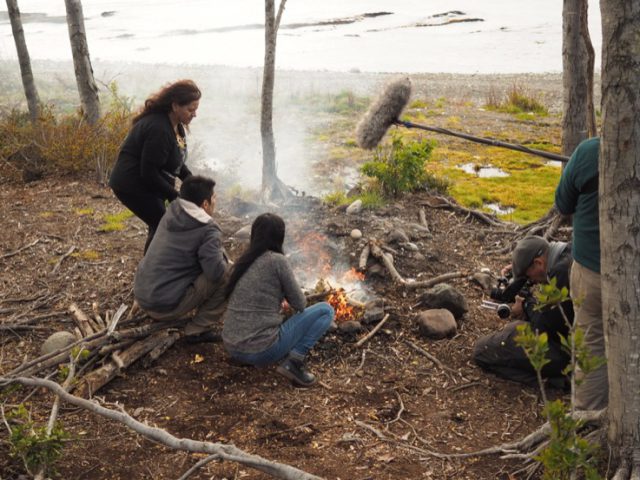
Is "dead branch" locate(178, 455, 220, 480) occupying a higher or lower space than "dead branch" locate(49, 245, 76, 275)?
lower

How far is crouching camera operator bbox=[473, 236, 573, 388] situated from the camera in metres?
4.14

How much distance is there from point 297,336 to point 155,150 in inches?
71.4

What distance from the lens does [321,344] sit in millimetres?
4770

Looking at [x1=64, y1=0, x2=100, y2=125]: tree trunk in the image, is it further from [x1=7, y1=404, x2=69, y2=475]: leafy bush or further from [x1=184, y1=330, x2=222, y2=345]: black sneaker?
[x1=7, y1=404, x2=69, y2=475]: leafy bush

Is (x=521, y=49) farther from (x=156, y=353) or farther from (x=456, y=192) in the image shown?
(x=156, y=353)

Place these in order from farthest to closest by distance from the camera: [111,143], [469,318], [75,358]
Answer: [111,143] → [469,318] → [75,358]

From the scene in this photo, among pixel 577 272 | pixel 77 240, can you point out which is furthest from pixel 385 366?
pixel 77 240

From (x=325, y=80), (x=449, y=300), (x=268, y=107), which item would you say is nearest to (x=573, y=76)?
(x=449, y=300)

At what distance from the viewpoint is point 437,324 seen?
4.93 m

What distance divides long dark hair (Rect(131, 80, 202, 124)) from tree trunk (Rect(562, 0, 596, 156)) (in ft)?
11.8

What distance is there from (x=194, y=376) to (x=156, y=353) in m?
0.34

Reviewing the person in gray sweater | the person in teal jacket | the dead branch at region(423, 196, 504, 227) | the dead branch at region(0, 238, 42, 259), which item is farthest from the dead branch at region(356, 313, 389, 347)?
the dead branch at region(0, 238, 42, 259)

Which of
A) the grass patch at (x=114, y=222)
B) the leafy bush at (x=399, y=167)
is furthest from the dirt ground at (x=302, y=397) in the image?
the leafy bush at (x=399, y=167)

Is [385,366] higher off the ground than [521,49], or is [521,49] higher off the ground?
[521,49]
